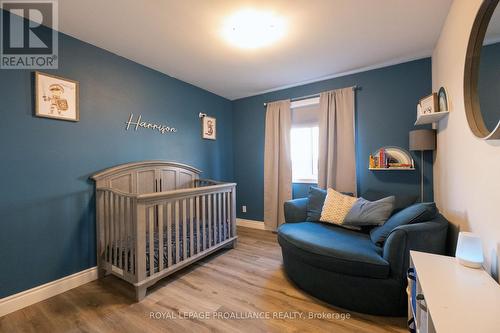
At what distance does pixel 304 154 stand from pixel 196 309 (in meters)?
2.64

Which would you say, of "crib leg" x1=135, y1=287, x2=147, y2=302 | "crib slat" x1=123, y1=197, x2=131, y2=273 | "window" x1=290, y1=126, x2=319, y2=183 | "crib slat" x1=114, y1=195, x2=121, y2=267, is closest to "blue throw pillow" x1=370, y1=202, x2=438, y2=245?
"window" x1=290, y1=126, x2=319, y2=183

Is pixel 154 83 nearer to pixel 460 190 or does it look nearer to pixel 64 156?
pixel 64 156

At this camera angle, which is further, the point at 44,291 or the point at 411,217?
the point at 44,291

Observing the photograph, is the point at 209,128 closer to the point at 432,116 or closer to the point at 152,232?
the point at 152,232

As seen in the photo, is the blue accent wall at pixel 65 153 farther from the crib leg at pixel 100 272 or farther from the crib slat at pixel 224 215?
the crib slat at pixel 224 215

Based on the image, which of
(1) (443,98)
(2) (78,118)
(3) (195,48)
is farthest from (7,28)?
(1) (443,98)

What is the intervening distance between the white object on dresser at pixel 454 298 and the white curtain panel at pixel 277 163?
2.34m

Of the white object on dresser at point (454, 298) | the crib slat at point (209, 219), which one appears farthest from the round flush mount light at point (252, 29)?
the white object on dresser at point (454, 298)

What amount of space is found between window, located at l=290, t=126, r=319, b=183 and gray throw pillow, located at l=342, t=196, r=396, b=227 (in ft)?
3.73

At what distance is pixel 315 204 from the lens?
8.63 feet

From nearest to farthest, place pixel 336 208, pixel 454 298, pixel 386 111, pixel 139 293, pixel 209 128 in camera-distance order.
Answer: pixel 454 298 < pixel 139 293 < pixel 336 208 < pixel 386 111 < pixel 209 128

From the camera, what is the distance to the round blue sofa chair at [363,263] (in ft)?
4.97

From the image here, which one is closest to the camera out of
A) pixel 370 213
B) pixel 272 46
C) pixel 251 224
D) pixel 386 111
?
pixel 370 213

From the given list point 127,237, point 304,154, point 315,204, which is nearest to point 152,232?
point 127,237
